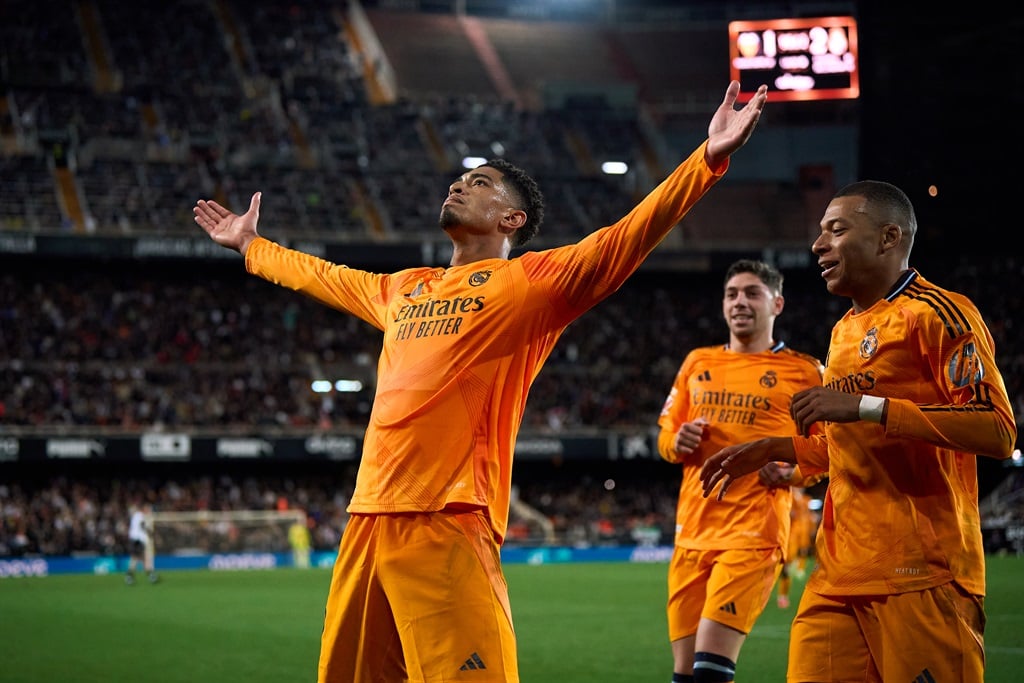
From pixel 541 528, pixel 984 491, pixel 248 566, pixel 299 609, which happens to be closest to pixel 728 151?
pixel 299 609

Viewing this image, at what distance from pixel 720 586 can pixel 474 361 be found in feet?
10.00

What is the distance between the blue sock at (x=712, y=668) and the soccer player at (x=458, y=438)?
2.59 m

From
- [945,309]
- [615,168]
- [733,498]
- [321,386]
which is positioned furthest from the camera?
[615,168]

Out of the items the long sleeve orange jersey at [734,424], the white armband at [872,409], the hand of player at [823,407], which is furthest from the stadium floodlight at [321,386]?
the white armband at [872,409]

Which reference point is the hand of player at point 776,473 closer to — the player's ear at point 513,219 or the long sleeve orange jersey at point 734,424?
the long sleeve orange jersey at point 734,424

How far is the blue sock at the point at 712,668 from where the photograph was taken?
21.8ft

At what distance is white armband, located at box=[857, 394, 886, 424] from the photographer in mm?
4152

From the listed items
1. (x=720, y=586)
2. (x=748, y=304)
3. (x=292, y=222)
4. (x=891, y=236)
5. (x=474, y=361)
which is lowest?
(x=720, y=586)

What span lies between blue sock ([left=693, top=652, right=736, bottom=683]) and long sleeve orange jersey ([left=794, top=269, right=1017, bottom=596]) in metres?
2.15

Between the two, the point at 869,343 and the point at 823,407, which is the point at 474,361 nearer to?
the point at 823,407

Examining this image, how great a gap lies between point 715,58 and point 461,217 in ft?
154

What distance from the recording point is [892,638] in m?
4.26

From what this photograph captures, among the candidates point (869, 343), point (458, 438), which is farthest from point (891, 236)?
point (458, 438)

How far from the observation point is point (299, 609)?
697 inches
